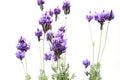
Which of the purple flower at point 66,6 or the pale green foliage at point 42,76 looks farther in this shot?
the purple flower at point 66,6

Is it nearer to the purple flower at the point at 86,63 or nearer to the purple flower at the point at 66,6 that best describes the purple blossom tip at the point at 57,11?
the purple flower at the point at 66,6

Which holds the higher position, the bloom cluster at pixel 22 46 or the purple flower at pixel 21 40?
the purple flower at pixel 21 40

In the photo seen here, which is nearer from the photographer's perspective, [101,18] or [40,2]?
[101,18]

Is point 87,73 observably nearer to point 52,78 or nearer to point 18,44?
point 52,78

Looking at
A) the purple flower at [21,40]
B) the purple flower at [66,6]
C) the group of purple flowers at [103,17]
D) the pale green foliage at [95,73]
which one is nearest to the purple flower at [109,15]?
the group of purple flowers at [103,17]

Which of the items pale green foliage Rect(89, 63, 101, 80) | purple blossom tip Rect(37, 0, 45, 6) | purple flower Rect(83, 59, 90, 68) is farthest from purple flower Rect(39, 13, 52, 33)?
purple flower Rect(83, 59, 90, 68)

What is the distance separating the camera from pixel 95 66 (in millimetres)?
8016

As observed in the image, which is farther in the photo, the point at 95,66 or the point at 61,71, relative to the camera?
the point at 95,66

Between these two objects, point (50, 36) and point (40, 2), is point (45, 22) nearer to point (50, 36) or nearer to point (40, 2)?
point (50, 36)

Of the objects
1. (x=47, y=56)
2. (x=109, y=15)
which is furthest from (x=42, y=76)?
(x=109, y=15)

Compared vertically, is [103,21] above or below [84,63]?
above

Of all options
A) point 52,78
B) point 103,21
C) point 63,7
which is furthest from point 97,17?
point 52,78

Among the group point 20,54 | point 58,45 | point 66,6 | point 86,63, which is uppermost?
point 66,6

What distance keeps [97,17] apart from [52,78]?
126 cm
